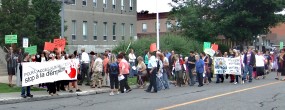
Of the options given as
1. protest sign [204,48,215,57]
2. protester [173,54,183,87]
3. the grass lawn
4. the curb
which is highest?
protest sign [204,48,215,57]

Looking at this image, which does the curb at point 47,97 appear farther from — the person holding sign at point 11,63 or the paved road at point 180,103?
the person holding sign at point 11,63

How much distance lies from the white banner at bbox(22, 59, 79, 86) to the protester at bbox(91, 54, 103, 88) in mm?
1393

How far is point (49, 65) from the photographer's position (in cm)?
1758

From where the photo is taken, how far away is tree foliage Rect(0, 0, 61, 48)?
26.7 meters

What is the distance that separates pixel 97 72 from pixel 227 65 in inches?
293

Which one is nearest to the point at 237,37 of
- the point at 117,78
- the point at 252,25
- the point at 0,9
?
the point at 252,25

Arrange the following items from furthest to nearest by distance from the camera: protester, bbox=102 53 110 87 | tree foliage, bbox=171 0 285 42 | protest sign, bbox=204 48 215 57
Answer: tree foliage, bbox=171 0 285 42 → protest sign, bbox=204 48 215 57 → protester, bbox=102 53 110 87

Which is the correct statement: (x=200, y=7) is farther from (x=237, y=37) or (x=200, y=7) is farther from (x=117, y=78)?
(x=117, y=78)

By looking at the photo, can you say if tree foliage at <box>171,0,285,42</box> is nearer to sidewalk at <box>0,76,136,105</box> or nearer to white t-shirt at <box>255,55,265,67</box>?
white t-shirt at <box>255,55,265,67</box>

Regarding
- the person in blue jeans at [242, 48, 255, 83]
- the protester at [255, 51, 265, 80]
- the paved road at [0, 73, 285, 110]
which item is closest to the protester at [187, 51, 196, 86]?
the person in blue jeans at [242, 48, 255, 83]

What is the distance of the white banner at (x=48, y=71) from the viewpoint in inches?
652

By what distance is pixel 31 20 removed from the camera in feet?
87.5

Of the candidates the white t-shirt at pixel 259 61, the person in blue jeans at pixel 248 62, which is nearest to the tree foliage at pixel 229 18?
the white t-shirt at pixel 259 61

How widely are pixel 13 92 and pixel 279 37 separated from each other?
82.4 metres
